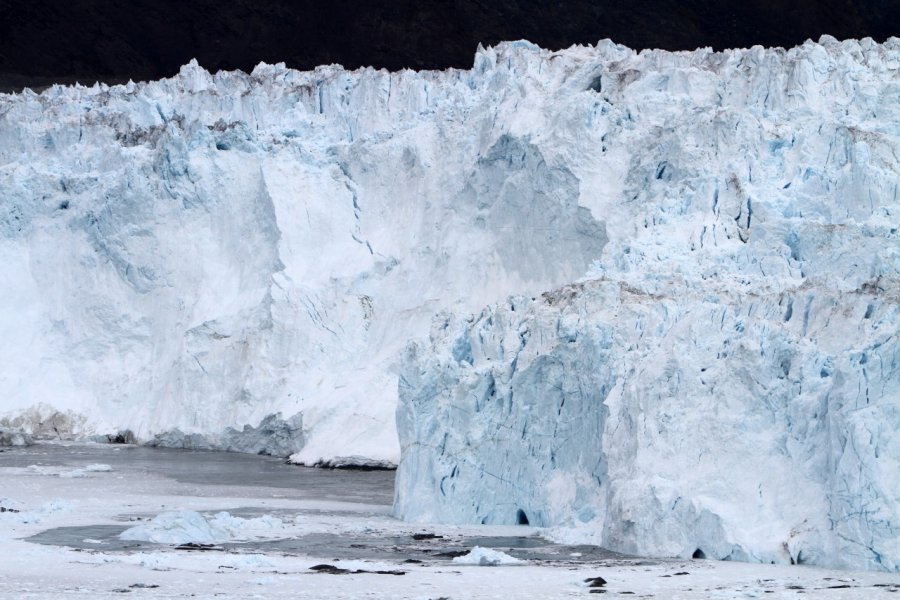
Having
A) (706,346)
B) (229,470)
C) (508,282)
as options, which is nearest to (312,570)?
(706,346)

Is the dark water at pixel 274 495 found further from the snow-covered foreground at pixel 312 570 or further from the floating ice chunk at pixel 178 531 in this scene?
the floating ice chunk at pixel 178 531

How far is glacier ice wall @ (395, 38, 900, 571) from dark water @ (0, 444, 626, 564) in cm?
102

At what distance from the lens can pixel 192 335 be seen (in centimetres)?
2912

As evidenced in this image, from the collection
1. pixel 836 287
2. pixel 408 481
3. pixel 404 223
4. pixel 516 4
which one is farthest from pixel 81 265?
pixel 516 4

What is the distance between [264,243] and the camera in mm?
30422

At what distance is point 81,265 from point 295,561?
17.6 meters

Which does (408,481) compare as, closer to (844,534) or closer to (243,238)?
(844,534)

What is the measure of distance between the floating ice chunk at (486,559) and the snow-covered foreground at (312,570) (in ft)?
0.08

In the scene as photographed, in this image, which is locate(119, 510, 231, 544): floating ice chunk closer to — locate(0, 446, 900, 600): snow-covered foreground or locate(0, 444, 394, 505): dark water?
locate(0, 446, 900, 600): snow-covered foreground

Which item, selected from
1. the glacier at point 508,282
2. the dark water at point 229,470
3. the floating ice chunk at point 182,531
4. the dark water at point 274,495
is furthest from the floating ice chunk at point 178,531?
the dark water at point 229,470

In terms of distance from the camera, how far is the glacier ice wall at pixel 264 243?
1085 inches

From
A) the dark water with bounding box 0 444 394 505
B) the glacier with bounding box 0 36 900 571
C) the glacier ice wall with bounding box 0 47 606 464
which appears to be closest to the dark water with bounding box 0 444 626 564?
the dark water with bounding box 0 444 394 505

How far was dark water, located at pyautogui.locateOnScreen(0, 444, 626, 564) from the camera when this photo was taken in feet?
51.3

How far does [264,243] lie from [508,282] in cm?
522
